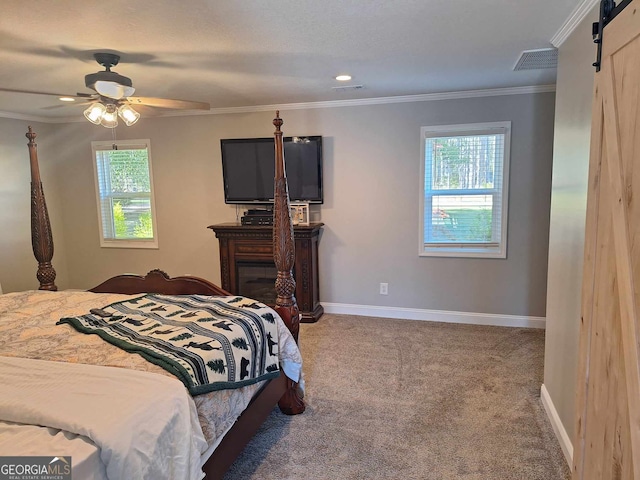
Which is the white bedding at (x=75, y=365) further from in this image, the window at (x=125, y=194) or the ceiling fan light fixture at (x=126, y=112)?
the window at (x=125, y=194)

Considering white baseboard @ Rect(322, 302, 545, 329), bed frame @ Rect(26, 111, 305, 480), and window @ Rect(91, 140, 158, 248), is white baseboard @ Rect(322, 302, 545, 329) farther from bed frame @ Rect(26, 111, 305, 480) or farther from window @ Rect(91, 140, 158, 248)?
window @ Rect(91, 140, 158, 248)

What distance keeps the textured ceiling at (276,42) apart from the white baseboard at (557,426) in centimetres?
222

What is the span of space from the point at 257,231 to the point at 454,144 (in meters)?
2.23

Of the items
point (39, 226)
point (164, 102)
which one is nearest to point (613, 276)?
point (164, 102)

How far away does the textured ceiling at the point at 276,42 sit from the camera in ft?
6.34

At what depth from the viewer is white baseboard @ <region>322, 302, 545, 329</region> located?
3.99 metres

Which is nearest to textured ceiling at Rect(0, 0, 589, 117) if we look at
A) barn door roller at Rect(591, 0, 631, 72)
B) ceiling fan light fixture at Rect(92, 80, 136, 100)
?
ceiling fan light fixture at Rect(92, 80, 136, 100)

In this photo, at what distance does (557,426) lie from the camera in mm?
2264

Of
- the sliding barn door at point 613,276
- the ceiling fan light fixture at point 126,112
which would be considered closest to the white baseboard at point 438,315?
the sliding barn door at point 613,276

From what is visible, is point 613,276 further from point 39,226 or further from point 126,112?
point 39,226

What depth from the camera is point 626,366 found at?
1253mm

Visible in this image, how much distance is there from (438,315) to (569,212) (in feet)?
7.63

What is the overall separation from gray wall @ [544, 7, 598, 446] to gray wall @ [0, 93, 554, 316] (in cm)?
152

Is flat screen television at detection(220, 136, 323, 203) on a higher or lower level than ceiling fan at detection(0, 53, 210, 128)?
lower
